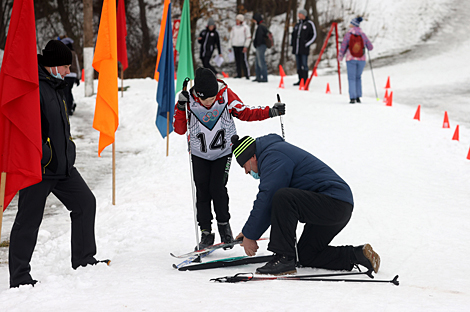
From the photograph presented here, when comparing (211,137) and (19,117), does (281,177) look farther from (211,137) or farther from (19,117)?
(19,117)

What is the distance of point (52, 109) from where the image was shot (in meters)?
4.06

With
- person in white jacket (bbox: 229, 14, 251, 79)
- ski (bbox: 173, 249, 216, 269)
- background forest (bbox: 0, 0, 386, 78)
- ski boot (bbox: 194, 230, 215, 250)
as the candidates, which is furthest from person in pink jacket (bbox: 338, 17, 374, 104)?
background forest (bbox: 0, 0, 386, 78)

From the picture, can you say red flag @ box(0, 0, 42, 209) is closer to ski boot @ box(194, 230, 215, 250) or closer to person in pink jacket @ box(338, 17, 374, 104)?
ski boot @ box(194, 230, 215, 250)

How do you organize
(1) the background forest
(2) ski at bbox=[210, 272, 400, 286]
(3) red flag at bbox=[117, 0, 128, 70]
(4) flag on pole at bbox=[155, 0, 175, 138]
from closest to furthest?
(2) ski at bbox=[210, 272, 400, 286]
(4) flag on pole at bbox=[155, 0, 175, 138]
(3) red flag at bbox=[117, 0, 128, 70]
(1) the background forest

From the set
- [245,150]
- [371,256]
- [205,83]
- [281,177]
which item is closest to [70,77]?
[205,83]

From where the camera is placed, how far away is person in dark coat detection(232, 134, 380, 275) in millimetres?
4039

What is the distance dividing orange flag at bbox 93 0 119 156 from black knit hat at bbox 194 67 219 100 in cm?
225

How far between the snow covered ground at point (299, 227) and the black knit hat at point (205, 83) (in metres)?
1.60

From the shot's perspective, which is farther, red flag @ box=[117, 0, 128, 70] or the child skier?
red flag @ box=[117, 0, 128, 70]

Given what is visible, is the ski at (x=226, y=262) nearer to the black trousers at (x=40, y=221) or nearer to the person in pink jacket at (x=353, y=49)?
the black trousers at (x=40, y=221)

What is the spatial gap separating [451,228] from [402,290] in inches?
97.9

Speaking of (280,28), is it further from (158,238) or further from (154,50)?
(158,238)

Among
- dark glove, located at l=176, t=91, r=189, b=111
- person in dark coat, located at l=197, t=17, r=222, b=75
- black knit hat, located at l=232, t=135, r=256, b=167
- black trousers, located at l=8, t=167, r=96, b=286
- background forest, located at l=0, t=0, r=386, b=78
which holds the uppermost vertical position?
background forest, located at l=0, t=0, r=386, b=78

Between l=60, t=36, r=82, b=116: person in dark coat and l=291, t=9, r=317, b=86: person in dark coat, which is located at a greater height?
l=291, t=9, r=317, b=86: person in dark coat
